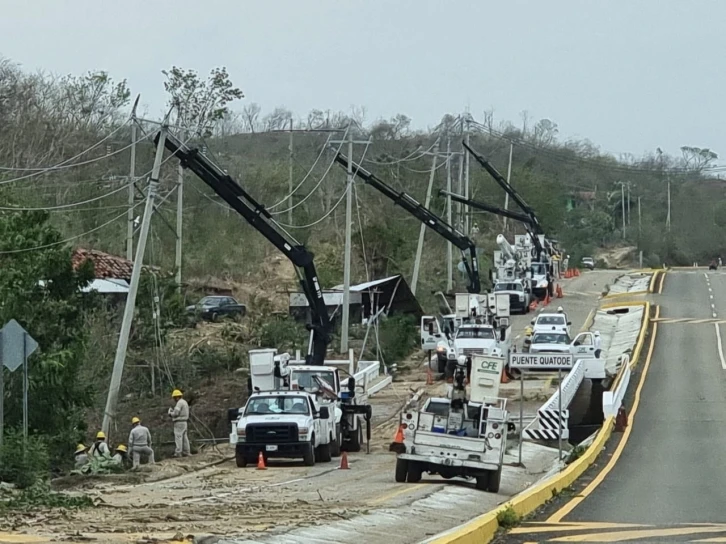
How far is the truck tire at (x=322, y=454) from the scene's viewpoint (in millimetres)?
30453

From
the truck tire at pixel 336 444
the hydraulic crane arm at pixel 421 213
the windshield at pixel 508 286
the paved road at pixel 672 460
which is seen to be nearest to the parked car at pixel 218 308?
the hydraulic crane arm at pixel 421 213

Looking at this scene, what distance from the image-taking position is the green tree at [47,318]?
99.3 feet

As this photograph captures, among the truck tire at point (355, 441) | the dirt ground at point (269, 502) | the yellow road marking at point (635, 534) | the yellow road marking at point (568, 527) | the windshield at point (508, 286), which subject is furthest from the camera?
the windshield at point (508, 286)

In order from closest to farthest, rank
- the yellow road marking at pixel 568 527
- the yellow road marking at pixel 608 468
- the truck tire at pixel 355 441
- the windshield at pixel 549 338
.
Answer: the yellow road marking at pixel 568 527
the yellow road marking at pixel 608 468
the truck tire at pixel 355 441
the windshield at pixel 549 338

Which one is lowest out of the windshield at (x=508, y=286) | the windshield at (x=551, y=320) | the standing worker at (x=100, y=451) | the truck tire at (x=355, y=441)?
the truck tire at (x=355, y=441)

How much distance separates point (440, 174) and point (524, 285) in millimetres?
32274

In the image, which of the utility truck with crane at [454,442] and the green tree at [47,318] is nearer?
the utility truck with crane at [454,442]

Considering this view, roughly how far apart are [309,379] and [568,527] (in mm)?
17304

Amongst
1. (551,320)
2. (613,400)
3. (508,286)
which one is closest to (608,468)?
(613,400)

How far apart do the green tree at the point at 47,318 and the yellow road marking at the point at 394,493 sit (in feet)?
33.6

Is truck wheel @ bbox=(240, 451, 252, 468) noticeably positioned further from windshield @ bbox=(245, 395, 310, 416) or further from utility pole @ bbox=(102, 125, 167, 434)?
utility pole @ bbox=(102, 125, 167, 434)

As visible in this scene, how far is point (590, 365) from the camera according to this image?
4806cm

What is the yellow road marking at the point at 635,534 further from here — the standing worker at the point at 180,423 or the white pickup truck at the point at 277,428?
the standing worker at the point at 180,423

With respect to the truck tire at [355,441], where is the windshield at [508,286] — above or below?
above
